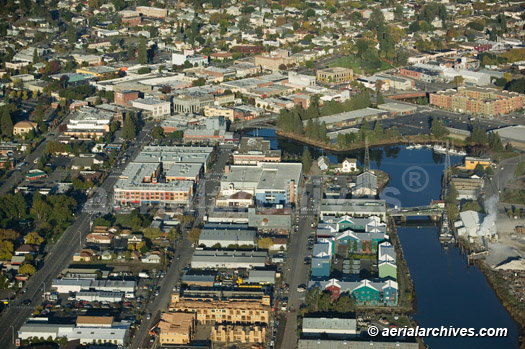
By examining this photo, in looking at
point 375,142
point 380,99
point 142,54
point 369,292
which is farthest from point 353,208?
point 142,54

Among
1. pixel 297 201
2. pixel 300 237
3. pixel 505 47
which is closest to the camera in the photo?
pixel 300 237

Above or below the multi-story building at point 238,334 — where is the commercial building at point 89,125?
below

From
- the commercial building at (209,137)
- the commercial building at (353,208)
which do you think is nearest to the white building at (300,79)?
the commercial building at (209,137)

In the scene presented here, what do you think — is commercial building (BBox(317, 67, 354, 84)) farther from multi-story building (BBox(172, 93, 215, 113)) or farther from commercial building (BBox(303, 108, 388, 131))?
multi-story building (BBox(172, 93, 215, 113))

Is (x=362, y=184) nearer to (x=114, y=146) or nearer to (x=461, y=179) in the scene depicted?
(x=461, y=179)

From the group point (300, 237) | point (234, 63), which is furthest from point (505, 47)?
point (300, 237)

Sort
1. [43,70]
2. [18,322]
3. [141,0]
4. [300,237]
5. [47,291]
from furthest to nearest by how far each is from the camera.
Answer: [141,0] → [43,70] → [300,237] → [47,291] → [18,322]

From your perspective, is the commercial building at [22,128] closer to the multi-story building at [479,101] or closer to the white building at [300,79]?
the white building at [300,79]
